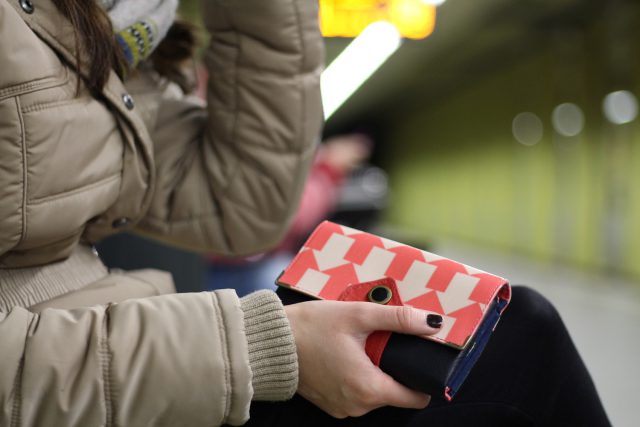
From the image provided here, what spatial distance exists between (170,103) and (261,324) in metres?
0.51

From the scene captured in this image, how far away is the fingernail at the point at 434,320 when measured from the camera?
58cm

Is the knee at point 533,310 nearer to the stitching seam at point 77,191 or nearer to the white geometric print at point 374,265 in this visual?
the white geometric print at point 374,265

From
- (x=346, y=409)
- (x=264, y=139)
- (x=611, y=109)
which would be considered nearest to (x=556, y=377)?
(x=346, y=409)

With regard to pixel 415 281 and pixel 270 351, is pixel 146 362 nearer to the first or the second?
pixel 270 351

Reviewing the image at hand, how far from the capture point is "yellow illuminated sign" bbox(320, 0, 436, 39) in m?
3.16

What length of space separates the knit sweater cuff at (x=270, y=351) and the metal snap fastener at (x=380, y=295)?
95 millimetres

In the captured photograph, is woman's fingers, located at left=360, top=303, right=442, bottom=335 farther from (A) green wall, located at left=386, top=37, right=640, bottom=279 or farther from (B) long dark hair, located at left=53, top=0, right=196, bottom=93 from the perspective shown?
(A) green wall, located at left=386, top=37, right=640, bottom=279

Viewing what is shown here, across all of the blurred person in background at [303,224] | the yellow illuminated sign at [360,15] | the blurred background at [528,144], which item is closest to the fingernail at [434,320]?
the blurred background at [528,144]

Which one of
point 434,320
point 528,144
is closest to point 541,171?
point 528,144

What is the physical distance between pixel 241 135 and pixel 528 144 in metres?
6.86

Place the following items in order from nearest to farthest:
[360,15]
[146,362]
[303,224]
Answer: [146,362] < [303,224] < [360,15]

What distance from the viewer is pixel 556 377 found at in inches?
27.3

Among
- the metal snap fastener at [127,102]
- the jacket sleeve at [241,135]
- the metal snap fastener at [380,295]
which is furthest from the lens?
the jacket sleeve at [241,135]

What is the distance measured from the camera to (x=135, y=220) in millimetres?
837
